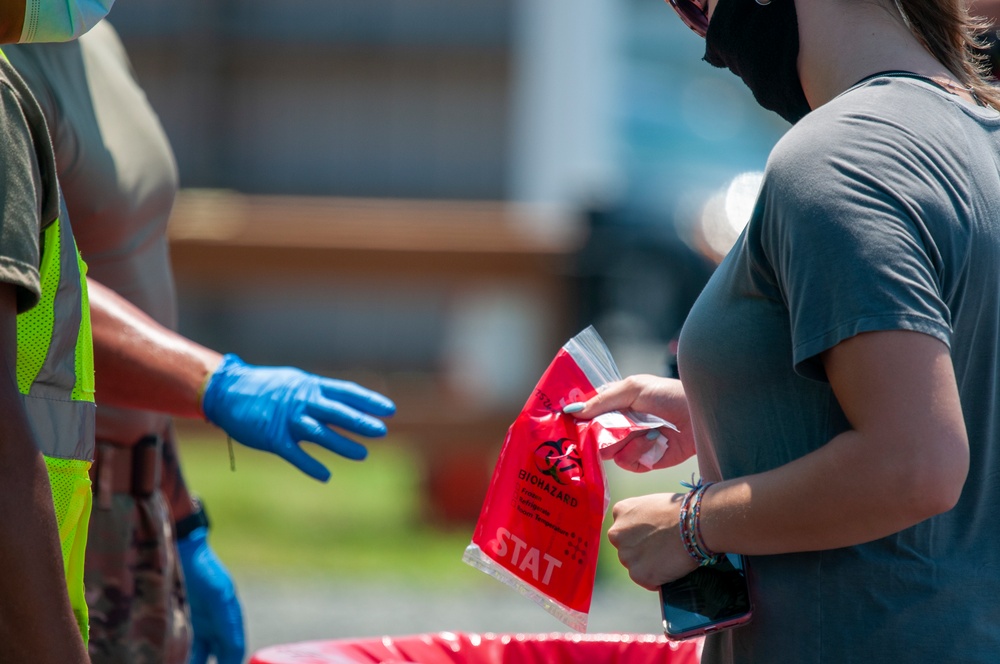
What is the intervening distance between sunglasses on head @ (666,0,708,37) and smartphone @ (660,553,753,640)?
0.75m

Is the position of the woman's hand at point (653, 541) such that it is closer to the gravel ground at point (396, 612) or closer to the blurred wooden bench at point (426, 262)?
the gravel ground at point (396, 612)

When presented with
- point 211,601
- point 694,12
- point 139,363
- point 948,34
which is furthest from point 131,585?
point 948,34


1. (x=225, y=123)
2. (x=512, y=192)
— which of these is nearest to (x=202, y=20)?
(x=225, y=123)

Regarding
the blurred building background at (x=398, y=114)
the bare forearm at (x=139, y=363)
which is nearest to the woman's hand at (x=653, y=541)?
the bare forearm at (x=139, y=363)

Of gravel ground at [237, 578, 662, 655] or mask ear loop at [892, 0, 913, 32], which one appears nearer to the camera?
mask ear loop at [892, 0, 913, 32]

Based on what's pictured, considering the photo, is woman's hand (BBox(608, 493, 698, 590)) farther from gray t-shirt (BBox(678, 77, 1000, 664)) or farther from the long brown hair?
the long brown hair

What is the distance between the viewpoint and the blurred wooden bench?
6719 mm

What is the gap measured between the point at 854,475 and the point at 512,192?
14.8 meters

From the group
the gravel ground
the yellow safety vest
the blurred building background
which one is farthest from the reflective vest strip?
the blurred building background

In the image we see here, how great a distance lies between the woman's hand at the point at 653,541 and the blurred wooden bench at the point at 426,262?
5080 millimetres

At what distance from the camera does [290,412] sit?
2.22 m

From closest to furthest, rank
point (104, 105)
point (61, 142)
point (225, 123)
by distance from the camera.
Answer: point (61, 142) → point (104, 105) → point (225, 123)

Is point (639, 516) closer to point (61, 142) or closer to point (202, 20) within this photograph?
point (61, 142)

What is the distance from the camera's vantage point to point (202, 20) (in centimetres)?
1628
